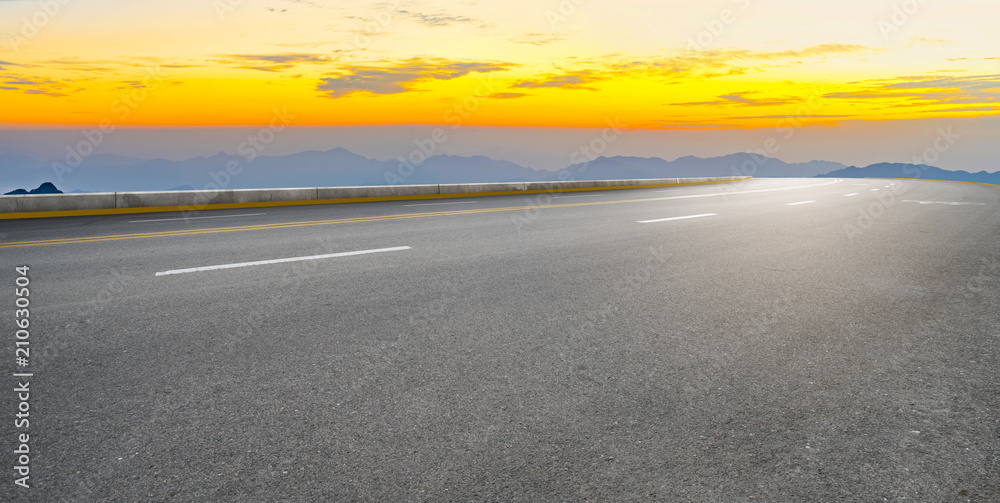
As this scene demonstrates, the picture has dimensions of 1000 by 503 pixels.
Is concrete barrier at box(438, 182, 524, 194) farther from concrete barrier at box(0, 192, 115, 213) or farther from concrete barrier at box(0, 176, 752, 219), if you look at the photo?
concrete barrier at box(0, 192, 115, 213)

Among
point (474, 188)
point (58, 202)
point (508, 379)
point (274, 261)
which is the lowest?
point (508, 379)

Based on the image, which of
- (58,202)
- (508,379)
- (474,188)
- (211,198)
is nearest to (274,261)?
(508,379)

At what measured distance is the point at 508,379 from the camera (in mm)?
3324

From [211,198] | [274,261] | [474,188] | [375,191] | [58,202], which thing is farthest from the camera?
[474,188]

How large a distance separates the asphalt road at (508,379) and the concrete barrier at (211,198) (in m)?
8.08

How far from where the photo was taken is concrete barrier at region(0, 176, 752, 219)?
1362 centimetres

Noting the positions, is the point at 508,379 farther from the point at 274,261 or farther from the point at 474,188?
the point at 474,188

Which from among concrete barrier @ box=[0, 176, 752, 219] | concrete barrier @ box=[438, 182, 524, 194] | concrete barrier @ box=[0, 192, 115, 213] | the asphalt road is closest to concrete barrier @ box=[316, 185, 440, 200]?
concrete barrier @ box=[0, 176, 752, 219]

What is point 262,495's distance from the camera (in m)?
2.26

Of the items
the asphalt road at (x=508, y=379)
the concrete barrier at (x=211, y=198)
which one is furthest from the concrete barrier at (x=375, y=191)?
the asphalt road at (x=508, y=379)

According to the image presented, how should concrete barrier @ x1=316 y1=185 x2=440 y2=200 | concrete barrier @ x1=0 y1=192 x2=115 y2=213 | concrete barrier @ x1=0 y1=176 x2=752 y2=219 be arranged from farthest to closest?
concrete barrier @ x1=316 y1=185 x2=440 y2=200
concrete barrier @ x1=0 y1=176 x2=752 y2=219
concrete barrier @ x1=0 y1=192 x2=115 y2=213

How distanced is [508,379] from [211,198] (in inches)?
583

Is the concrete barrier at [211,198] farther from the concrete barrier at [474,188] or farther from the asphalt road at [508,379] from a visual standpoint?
the asphalt road at [508,379]

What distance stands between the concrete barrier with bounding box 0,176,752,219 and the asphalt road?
8.08 meters
